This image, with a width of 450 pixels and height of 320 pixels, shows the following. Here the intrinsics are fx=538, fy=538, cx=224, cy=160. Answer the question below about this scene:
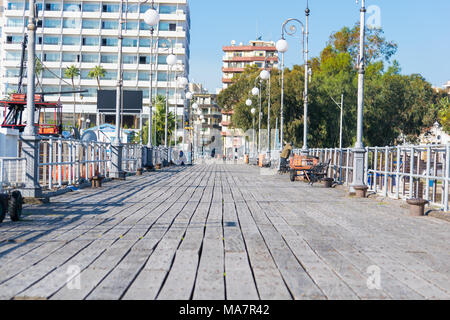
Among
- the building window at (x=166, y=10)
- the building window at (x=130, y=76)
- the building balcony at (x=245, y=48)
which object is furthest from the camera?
the building balcony at (x=245, y=48)

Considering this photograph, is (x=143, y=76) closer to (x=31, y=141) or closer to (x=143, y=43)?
(x=143, y=43)

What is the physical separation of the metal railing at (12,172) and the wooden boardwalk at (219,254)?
34.6 inches

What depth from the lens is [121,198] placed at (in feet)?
43.9

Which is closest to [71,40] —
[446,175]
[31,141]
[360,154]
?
[360,154]

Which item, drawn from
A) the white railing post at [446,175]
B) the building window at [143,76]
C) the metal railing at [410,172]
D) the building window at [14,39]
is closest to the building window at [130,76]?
the building window at [143,76]

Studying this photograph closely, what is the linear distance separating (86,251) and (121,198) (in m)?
7.20

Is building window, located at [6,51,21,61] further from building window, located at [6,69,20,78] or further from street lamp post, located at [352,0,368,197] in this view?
street lamp post, located at [352,0,368,197]

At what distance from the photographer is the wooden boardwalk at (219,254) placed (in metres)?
4.58

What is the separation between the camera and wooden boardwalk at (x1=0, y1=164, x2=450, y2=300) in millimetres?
4582

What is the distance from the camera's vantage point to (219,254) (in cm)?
618

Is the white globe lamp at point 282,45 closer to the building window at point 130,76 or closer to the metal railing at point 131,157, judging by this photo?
the metal railing at point 131,157

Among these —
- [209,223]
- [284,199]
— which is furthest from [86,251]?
[284,199]
